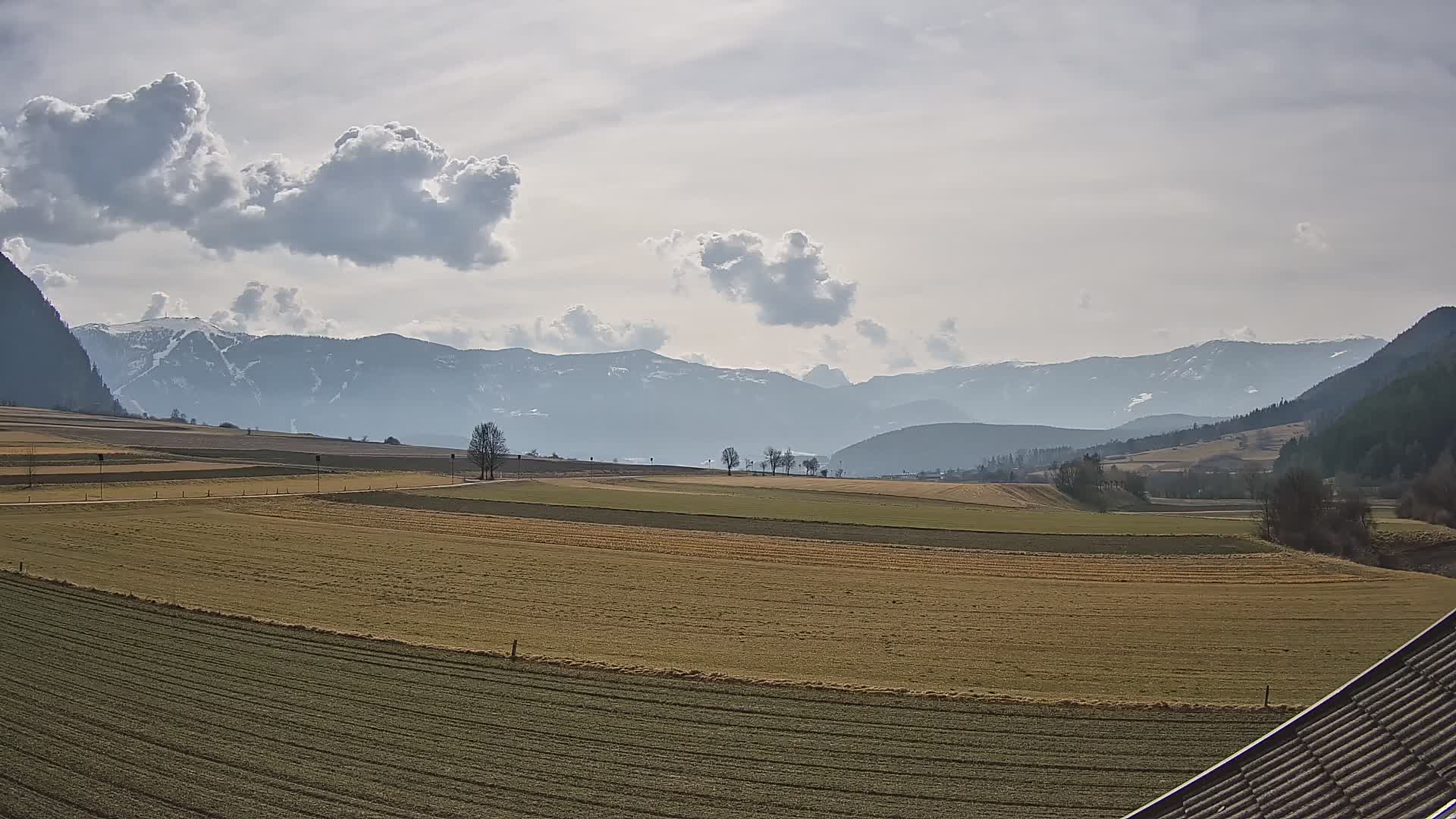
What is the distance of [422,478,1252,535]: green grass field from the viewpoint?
8338 centimetres

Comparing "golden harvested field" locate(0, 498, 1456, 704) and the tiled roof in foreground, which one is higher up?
the tiled roof in foreground

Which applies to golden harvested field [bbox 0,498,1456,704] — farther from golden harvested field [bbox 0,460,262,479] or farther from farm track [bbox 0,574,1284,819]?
golden harvested field [bbox 0,460,262,479]

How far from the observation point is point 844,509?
98.4 metres

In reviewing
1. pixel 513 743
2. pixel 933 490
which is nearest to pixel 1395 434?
pixel 933 490

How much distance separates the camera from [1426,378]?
7175 inches

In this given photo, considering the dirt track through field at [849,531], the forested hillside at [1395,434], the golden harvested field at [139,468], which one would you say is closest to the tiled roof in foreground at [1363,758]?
the dirt track through field at [849,531]

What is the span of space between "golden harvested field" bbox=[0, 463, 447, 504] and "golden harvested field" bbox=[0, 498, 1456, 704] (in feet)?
50.4

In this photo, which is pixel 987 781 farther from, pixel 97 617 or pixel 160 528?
pixel 160 528

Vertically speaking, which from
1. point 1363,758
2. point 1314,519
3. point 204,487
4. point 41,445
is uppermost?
point 41,445

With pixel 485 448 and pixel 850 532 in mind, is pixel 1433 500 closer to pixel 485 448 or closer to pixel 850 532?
pixel 850 532

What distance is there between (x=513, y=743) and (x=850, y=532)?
53413mm

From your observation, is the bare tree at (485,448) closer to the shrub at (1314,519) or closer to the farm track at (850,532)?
the farm track at (850,532)

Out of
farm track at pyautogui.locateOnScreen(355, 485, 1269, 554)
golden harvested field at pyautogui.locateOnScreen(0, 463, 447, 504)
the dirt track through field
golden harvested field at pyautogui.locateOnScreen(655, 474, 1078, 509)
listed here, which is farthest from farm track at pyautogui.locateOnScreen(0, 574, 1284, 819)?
golden harvested field at pyautogui.locateOnScreen(655, 474, 1078, 509)

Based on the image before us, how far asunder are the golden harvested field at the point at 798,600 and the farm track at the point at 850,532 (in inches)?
154
